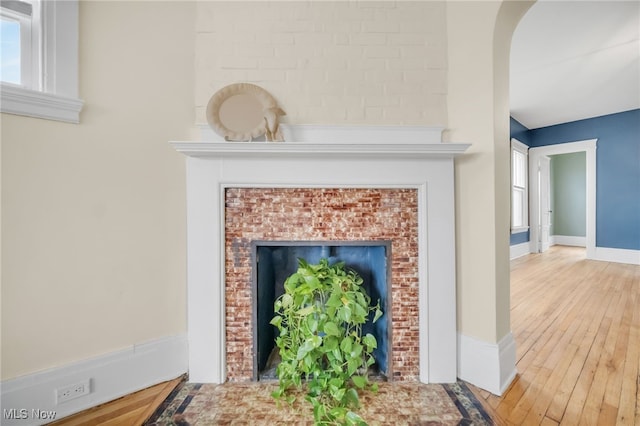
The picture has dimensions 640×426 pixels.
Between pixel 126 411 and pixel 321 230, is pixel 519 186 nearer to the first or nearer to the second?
pixel 321 230

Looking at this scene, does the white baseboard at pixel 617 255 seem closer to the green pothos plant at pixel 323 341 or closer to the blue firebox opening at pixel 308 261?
the blue firebox opening at pixel 308 261

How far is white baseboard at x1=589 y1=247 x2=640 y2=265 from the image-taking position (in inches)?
177

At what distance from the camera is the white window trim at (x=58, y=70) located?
4.16 feet

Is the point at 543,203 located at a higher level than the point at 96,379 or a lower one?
higher

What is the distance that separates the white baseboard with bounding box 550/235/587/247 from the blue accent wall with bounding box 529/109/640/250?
215cm

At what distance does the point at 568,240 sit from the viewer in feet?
22.0

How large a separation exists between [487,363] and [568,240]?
7.48m

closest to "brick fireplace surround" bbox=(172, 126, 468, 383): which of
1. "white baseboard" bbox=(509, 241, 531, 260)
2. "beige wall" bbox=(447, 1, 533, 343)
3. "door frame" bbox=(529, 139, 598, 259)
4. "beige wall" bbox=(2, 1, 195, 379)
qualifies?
"beige wall" bbox=(447, 1, 533, 343)

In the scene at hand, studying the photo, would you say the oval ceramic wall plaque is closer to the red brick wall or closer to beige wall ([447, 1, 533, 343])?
the red brick wall

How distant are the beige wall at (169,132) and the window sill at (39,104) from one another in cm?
4

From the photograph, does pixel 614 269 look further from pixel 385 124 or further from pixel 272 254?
pixel 272 254

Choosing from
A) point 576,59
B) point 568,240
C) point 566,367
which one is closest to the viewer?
point 566,367

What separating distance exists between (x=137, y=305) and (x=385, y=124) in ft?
5.92

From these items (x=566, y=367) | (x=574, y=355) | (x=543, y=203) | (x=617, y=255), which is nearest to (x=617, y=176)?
(x=543, y=203)
